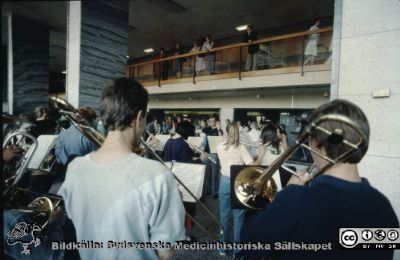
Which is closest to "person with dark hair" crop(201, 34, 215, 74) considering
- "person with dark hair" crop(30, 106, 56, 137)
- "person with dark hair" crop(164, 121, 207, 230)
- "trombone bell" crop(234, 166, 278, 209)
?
"person with dark hair" crop(164, 121, 207, 230)

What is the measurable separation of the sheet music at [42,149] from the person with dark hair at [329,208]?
3.78 ft

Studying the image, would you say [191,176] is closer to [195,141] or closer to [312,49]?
[195,141]

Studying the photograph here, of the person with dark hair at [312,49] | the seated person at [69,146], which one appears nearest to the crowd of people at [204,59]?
the person with dark hair at [312,49]

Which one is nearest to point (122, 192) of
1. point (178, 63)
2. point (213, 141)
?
point (213, 141)

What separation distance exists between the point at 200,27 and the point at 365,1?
7391 millimetres

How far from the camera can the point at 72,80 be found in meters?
1.29

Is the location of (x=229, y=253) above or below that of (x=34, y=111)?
below

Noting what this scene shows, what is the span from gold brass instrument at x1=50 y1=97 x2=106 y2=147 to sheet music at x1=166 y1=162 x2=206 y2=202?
0.91 meters

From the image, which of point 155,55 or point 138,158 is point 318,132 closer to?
point 138,158

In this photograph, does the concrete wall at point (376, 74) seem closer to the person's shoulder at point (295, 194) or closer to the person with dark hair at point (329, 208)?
the person with dark hair at point (329, 208)

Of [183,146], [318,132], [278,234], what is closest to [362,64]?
[318,132]

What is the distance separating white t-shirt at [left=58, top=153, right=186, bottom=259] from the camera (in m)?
0.90

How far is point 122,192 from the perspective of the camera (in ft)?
2.94

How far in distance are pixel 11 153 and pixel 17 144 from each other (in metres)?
0.05
